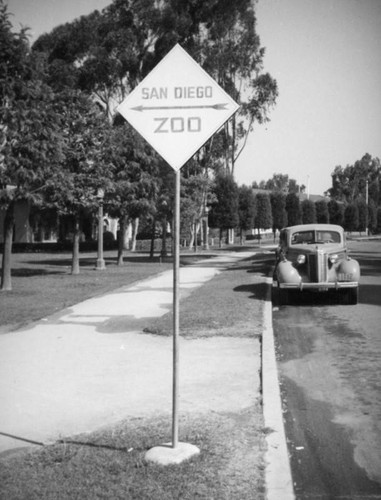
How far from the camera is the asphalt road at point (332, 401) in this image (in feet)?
12.8

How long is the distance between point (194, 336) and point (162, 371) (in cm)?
202

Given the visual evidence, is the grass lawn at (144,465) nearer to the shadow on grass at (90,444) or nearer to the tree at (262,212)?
the shadow on grass at (90,444)

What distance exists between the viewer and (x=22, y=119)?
520 inches

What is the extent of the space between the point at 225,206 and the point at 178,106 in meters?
42.5

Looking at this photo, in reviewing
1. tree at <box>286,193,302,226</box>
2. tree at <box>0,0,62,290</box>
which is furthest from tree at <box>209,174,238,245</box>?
tree at <box>0,0,62,290</box>

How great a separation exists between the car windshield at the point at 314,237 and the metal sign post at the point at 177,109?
1043cm

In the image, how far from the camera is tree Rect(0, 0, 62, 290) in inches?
522

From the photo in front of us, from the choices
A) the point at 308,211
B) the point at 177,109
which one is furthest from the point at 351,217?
the point at 177,109

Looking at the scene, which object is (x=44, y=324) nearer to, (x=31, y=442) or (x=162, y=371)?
(x=162, y=371)

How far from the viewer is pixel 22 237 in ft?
149

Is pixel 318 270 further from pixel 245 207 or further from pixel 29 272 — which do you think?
pixel 245 207

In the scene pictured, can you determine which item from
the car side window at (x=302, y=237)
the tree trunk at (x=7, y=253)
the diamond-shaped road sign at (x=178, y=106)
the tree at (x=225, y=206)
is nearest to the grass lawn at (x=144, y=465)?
the diamond-shaped road sign at (x=178, y=106)

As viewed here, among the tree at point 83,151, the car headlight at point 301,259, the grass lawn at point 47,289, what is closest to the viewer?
the grass lawn at point 47,289

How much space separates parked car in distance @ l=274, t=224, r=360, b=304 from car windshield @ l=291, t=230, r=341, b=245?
0.39ft
